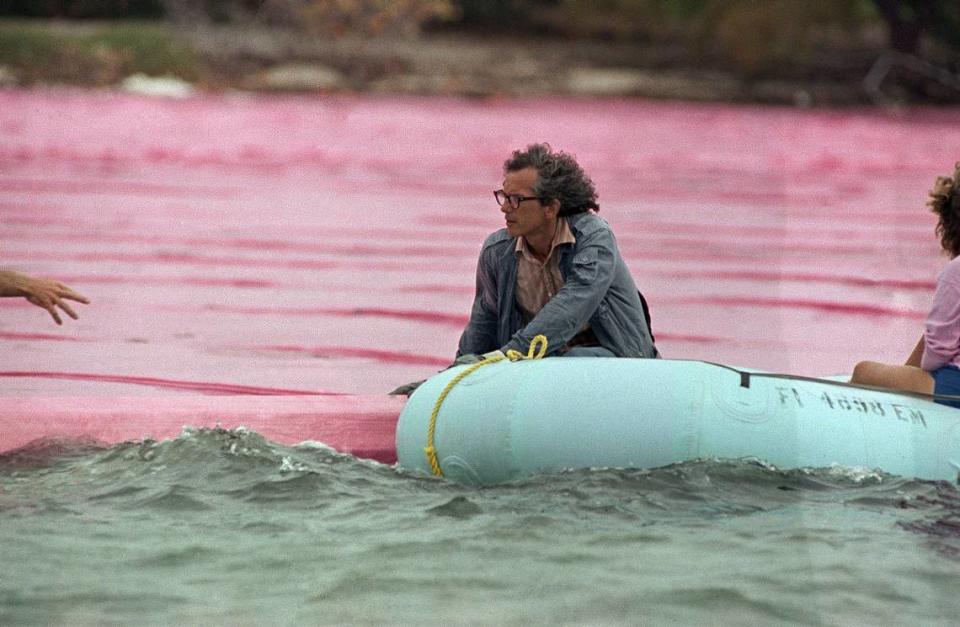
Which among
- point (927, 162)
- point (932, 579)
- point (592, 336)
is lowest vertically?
point (932, 579)

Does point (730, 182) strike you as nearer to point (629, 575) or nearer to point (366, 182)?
point (366, 182)

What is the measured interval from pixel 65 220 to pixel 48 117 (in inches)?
399

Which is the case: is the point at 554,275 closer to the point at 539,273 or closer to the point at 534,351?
the point at 539,273

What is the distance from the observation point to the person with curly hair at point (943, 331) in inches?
232

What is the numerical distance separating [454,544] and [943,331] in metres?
1.96

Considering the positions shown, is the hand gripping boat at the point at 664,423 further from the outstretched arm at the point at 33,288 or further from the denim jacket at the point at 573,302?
the outstretched arm at the point at 33,288

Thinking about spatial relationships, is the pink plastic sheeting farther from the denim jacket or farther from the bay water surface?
the denim jacket

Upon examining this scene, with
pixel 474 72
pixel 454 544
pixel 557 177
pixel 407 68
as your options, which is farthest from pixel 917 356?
pixel 407 68

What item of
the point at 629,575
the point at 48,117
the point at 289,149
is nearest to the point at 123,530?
the point at 629,575

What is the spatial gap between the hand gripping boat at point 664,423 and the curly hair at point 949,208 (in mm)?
643

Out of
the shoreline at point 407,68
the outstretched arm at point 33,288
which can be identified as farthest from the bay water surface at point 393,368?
the shoreline at point 407,68

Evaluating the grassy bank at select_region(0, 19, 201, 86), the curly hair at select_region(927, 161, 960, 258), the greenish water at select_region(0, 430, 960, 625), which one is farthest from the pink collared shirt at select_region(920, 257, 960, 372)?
the grassy bank at select_region(0, 19, 201, 86)

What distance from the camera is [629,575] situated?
198 inches

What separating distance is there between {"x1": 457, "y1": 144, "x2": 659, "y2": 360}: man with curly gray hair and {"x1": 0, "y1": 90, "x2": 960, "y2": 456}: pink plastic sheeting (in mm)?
1006
